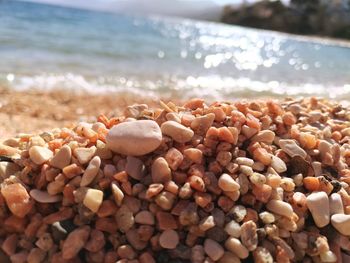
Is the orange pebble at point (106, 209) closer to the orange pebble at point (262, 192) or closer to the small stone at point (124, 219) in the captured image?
the small stone at point (124, 219)

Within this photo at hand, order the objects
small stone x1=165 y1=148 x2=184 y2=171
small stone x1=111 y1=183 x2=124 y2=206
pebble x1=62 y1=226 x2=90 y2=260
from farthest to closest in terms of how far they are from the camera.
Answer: small stone x1=165 y1=148 x2=184 y2=171 < small stone x1=111 y1=183 x2=124 y2=206 < pebble x1=62 y1=226 x2=90 y2=260

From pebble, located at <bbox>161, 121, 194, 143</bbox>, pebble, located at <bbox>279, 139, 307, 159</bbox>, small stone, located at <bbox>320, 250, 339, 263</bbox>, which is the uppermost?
pebble, located at <bbox>161, 121, 194, 143</bbox>

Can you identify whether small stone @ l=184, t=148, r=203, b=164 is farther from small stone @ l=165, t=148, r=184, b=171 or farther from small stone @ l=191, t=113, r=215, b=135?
small stone @ l=191, t=113, r=215, b=135

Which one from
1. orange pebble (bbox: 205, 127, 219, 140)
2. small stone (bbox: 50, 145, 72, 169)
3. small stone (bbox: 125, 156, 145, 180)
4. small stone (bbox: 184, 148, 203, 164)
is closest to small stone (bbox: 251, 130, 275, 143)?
orange pebble (bbox: 205, 127, 219, 140)

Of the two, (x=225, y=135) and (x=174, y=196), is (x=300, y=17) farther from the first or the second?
(x=174, y=196)

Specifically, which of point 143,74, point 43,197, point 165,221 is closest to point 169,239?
point 165,221

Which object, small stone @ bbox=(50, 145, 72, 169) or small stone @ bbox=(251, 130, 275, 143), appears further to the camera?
small stone @ bbox=(251, 130, 275, 143)

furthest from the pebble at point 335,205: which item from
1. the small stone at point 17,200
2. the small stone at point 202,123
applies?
the small stone at point 17,200
